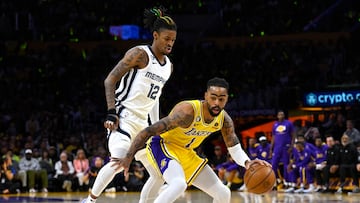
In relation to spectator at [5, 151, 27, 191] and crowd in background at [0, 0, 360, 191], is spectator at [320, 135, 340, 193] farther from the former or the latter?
spectator at [5, 151, 27, 191]

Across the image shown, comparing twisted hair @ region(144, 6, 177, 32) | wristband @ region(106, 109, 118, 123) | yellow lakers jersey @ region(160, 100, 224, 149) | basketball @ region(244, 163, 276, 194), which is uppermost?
twisted hair @ region(144, 6, 177, 32)

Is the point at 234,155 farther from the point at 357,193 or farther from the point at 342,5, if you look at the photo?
the point at 342,5

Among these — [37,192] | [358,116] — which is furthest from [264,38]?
[37,192]

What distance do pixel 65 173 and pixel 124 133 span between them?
10249 millimetres

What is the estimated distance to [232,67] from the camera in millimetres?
22078

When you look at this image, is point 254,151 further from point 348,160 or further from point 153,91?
point 153,91

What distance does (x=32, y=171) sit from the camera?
16.6 meters

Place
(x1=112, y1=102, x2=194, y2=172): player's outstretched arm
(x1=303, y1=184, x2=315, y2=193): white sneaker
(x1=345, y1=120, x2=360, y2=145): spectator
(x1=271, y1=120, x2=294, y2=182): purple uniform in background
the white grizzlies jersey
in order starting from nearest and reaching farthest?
1. (x1=112, y1=102, x2=194, y2=172): player's outstretched arm
2. the white grizzlies jersey
3. (x1=345, y1=120, x2=360, y2=145): spectator
4. (x1=303, y1=184, x2=315, y2=193): white sneaker
5. (x1=271, y1=120, x2=294, y2=182): purple uniform in background

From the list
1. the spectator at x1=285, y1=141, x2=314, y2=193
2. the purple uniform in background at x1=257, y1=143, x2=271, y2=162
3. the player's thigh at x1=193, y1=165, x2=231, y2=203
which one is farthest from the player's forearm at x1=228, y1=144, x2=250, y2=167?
the purple uniform in background at x1=257, y1=143, x2=271, y2=162

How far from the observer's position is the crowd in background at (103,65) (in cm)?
1948

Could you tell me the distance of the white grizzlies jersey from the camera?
7020mm

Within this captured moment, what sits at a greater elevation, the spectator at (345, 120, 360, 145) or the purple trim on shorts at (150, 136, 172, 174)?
the purple trim on shorts at (150, 136, 172, 174)

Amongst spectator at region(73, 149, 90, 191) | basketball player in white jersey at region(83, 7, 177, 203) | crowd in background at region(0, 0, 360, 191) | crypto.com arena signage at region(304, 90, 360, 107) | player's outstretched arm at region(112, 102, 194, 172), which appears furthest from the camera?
crowd in background at region(0, 0, 360, 191)

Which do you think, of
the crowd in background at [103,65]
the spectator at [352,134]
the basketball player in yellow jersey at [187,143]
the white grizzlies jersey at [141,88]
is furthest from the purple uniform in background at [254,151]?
the basketball player in yellow jersey at [187,143]
